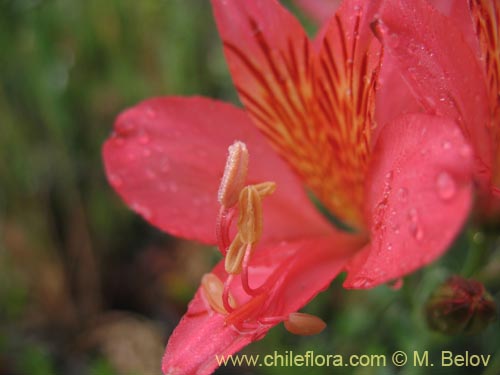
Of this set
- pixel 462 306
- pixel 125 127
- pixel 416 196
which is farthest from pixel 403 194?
pixel 125 127

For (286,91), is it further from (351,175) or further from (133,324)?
(133,324)

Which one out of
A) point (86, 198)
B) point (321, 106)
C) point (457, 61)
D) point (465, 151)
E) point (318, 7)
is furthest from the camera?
point (86, 198)

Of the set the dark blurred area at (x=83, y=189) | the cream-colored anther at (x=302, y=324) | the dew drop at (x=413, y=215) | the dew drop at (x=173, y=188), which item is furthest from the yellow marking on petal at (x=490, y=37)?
the dark blurred area at (x=83, y=189)

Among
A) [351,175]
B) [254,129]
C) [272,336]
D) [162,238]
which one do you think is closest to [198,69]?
[162,238]

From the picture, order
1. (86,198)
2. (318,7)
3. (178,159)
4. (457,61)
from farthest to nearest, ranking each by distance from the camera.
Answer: (86,198) < (318,7) < (178,159) < (457,61)

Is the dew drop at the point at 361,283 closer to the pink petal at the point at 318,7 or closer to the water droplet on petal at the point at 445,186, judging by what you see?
the water droplet on petal at the point at 445,186

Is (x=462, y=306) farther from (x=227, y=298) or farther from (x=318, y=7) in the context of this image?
(x=318, y=7)
